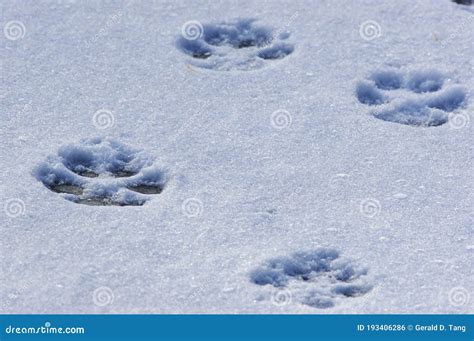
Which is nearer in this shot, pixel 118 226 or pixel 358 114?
pixel 118 226

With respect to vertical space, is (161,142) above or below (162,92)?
below

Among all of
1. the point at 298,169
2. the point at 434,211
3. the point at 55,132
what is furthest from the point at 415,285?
the point at 55,132
